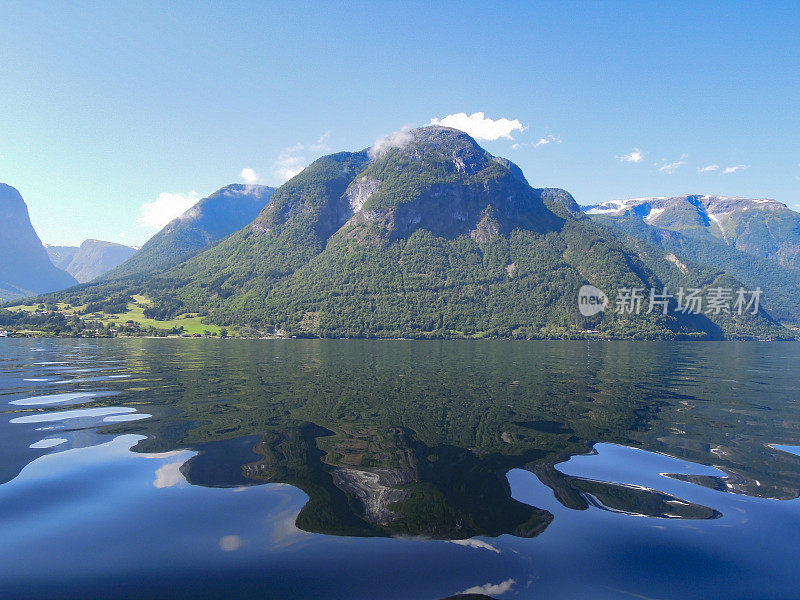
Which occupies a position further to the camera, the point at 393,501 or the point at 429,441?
the point at 429,441

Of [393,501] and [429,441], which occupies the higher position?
[393,501]

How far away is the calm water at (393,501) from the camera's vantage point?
8.27 meters

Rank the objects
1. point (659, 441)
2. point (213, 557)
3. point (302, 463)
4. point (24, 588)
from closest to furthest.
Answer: point (24, 588), point (213, 557), point (302, 463), point (659, 441)

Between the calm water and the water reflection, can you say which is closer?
the calm water

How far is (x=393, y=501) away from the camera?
12.0m

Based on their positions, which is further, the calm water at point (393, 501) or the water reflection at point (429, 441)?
the water reflection at point (429, 441)

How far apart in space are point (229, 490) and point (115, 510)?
121 inches

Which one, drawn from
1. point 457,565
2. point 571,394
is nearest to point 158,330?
point 571,394

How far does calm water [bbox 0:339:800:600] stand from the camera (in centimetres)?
827

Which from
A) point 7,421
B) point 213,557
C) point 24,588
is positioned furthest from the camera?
point 7,421

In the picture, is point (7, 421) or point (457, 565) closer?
point (457, 565)

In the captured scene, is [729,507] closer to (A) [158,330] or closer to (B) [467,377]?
(B) [467,377]

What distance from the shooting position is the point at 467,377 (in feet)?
143

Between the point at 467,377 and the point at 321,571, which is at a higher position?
the point at 321,571
